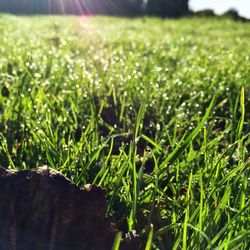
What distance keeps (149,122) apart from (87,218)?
1.06 m

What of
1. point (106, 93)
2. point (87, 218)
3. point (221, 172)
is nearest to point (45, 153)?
point (87, 218)

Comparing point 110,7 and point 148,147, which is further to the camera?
point 110,7

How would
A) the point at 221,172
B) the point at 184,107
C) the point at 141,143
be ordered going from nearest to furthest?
the point at 221,172
the point at 141,143
the point at 184,107

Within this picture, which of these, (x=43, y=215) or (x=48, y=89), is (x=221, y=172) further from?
(x=48, y=89)

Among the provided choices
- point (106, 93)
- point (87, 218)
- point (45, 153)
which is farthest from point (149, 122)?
point (87, 218)

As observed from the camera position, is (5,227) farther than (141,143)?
No

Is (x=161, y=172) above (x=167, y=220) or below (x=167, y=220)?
above

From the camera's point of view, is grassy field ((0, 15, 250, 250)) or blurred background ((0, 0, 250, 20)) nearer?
grassy field ((0, 15, 250, 250))

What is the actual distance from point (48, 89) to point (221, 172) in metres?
1.37

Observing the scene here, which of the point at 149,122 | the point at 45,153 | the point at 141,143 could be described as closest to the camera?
the point at 45,153

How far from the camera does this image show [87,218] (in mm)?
1169

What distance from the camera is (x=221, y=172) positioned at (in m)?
1.45

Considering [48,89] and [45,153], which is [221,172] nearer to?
[45,153]

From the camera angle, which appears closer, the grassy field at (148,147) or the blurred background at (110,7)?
the grassy field at (148,147)
